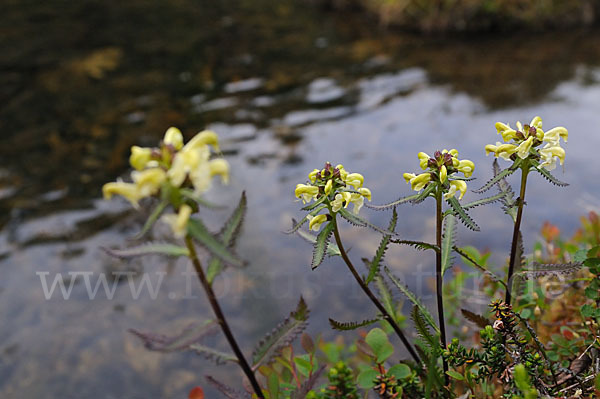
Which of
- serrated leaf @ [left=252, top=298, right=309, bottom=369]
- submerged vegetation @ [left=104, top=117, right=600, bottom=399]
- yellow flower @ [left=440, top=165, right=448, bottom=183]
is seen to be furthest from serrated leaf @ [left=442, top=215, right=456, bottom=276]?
serrated leaf @ [left=252, top=298, right=309, bottom=369]

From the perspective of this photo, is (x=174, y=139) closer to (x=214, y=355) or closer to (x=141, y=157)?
(x=141, y=157)

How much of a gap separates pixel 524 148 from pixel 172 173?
43.0 inches

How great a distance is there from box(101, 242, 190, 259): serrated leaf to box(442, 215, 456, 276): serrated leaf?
0.91 meters

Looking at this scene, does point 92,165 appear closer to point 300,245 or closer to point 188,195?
point 300,245

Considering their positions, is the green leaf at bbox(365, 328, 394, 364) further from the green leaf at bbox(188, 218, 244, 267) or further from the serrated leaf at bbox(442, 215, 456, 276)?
the green leaf at bbox(188, 218, 244, 267)

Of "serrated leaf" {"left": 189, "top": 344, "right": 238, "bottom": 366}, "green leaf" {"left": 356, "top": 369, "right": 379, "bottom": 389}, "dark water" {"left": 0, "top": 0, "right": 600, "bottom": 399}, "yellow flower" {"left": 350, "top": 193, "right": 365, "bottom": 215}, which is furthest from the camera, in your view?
"dark water" {"left": 0, "top": 0, "right": 600, "bottom": 399}

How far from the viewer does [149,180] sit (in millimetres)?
1242

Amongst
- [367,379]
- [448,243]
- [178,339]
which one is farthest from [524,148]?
[178,339]

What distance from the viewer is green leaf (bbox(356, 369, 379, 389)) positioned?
6.01 ft

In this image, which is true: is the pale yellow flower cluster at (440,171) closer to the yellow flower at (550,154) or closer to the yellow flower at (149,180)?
the yellow flower at (550,154)

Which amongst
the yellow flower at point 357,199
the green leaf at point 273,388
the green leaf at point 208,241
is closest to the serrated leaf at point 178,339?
the green leaf at point 208,241

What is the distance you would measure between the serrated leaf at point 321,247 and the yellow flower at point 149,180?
53cm

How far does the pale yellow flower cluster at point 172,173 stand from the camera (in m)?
1.24

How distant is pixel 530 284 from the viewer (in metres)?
2.16
